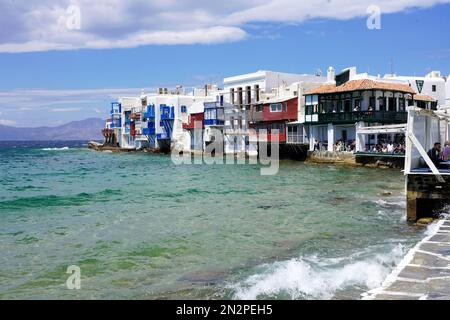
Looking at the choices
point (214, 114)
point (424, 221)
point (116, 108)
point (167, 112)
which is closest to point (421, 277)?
point (424, 221)

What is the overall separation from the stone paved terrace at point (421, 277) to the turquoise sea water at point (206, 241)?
577 mm

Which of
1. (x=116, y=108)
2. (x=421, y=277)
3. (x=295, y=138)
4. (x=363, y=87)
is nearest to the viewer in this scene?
(x=421, y=277)

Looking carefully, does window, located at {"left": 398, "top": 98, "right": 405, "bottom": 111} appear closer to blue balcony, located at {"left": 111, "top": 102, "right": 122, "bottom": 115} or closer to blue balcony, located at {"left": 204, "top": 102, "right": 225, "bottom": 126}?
blue balcony, located at {"left": 204, "top": 102, "right": 225, "bottom": 126}

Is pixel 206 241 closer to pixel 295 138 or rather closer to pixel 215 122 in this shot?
pixel 295 138

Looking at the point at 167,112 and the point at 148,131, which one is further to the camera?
the point at 148,131

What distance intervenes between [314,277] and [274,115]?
161ft

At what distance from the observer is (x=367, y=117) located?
47281 mm

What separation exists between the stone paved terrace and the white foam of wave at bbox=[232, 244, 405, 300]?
525 millimetres

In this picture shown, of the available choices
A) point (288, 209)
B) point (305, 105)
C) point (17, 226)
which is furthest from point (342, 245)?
point (305, 105)

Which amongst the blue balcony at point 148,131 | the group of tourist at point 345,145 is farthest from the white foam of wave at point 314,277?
the blue balcony at point 148,131

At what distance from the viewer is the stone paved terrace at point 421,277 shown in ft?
28.0

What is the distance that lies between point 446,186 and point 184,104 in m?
67.3

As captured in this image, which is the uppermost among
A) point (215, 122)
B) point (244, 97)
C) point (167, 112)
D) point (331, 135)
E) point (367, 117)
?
point (244, 97)

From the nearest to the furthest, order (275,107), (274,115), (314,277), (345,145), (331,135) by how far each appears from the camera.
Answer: (314,277)
(345,145)
(331,135)
(275,107)
(274,115)
